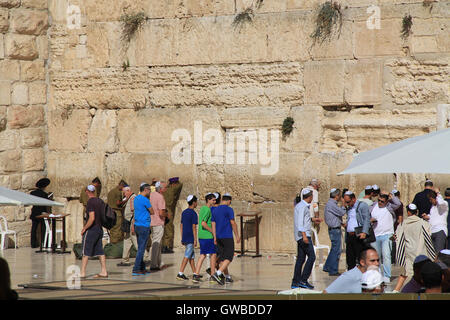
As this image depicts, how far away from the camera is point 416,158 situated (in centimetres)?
835

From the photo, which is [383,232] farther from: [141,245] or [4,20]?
[4,20]

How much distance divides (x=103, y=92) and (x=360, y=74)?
4.74m

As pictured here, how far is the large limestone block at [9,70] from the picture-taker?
16344 mm

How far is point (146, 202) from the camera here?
12.7 metres

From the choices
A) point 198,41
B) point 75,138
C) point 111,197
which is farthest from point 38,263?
point 198,41

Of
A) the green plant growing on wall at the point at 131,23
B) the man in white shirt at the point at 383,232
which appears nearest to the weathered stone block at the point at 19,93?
the green plant growing on wall at the point at 131,23

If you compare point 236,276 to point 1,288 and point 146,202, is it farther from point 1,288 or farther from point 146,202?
point 1,288

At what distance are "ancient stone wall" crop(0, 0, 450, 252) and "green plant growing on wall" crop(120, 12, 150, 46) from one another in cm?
10

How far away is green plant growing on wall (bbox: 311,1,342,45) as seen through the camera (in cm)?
1479

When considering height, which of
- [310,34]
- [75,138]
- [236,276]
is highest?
[310,34]

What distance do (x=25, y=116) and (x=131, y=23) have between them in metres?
2.59

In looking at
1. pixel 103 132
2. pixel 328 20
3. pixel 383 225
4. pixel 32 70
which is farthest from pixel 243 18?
pixel 383 225

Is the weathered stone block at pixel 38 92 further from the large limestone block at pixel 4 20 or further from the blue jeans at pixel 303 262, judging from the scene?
the blue jeans at pixel 303 262
